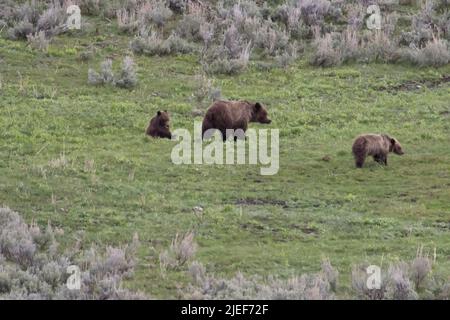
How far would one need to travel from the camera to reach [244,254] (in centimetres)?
1373

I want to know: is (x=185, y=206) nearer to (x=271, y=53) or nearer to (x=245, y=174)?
(x=245, y=174)

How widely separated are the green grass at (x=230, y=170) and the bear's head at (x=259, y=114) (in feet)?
1.21

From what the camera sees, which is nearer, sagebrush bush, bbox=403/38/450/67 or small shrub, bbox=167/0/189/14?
sagebrush bush, bbox=403/38/450/67

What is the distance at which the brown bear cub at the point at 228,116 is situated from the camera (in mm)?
19984

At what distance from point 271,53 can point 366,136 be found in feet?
26.5

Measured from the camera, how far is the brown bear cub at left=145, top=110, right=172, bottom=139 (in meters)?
20.1

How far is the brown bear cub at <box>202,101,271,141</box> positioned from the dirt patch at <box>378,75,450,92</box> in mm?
4675

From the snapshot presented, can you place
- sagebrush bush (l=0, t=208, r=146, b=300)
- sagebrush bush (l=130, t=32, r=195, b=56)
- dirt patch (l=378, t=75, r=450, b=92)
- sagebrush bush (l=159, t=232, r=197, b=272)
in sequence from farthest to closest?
sagebrush bush (l=130, t=32, r=195, b=56), dirt patch (l=378, t=75, r=450, b=92), sagebrush bush (l=159, t=232, r=197, b=272), sagebrush bush (l=0, t=208, r=146, b=300)

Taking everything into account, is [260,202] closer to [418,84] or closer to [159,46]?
[418,84]

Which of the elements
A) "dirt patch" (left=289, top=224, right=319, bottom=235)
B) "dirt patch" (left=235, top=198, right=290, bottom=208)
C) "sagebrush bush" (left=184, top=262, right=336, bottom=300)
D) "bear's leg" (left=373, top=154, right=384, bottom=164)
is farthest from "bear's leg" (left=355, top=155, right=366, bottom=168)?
"sagebrush bush" (left=184, top=262, right=336, bottom=300)

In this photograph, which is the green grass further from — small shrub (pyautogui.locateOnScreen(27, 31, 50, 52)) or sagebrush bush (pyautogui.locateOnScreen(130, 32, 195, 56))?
sagebrush bush (pyautogui.locateOnScreen(130, 32, 195, 56))

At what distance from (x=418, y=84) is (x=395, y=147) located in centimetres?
564
